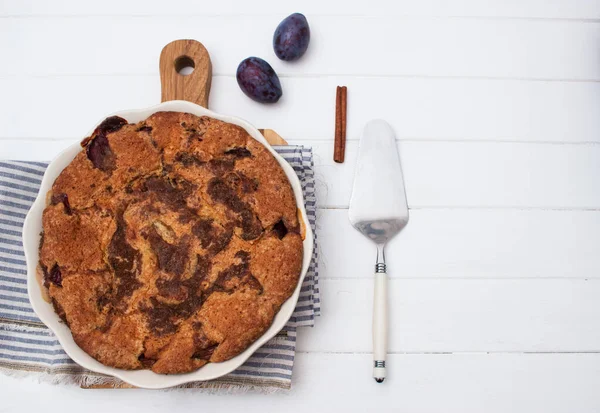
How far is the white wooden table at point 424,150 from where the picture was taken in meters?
1.45

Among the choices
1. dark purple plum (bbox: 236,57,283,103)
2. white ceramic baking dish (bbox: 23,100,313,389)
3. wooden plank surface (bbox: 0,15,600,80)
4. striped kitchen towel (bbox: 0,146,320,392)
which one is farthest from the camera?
wooden plank surface (bbox: 0,15,600,80)

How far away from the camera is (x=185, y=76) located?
153 centimetres

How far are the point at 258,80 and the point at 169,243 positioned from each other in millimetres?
535

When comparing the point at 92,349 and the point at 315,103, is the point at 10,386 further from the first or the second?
the point at 315,103

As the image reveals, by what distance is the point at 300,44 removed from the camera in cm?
156

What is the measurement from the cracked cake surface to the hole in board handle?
273mm

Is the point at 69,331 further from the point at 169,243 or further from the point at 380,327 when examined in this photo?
the point at 380,327

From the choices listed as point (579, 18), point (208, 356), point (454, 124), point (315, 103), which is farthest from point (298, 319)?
point (579, 18)

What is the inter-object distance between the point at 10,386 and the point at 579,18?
2.01 m

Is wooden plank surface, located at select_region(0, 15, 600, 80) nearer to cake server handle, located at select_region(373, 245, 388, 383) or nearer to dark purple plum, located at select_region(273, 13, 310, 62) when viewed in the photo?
dark purple plum, located at select_region(273, 13, 310, 62)

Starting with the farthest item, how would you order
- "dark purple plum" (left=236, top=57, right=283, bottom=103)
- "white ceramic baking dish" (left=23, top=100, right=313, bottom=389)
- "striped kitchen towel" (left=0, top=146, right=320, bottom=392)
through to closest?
"dark purple plum" (left=236, top=57, right=283, bottom=103) < "striped kitchen towel" (left=0, top=146, right=320, bottom=392) < "white ceramic baking dish" (left=23, top=100, right=313, bottom=389)

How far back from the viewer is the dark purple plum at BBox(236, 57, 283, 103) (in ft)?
4.95

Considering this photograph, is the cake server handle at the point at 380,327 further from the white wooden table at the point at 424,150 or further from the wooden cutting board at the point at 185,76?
the wooden cutting board at the point at 185,76

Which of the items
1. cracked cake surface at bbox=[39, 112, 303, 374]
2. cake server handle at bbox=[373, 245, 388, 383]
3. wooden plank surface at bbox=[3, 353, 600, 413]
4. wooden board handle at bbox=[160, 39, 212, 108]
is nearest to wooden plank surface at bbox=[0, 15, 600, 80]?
wooden board handle at bbox=[160, 39, 212, 108]
